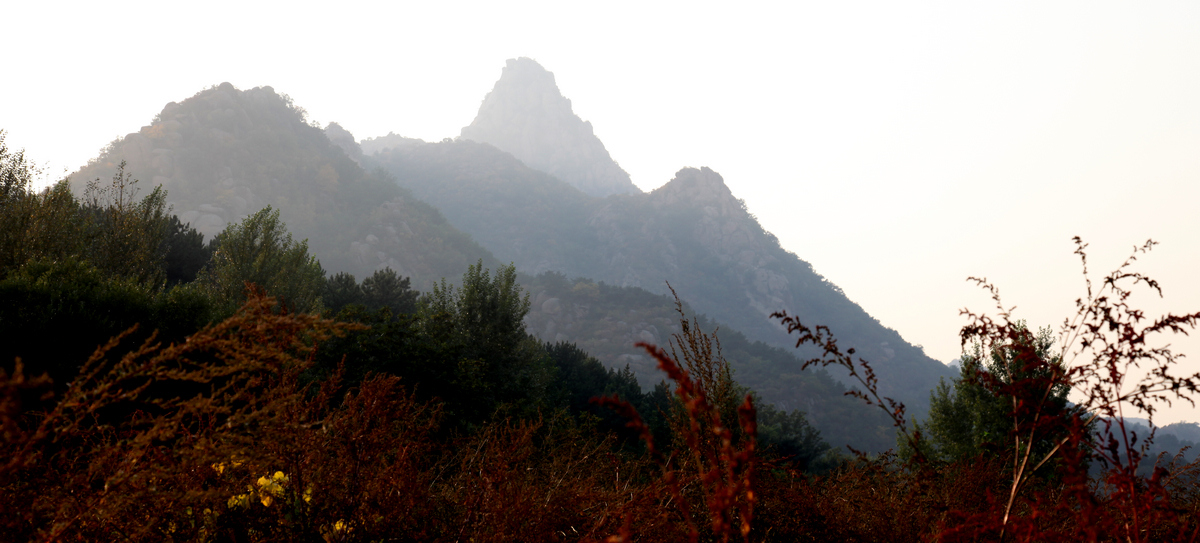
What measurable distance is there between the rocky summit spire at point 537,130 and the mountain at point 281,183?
100708 millimetres

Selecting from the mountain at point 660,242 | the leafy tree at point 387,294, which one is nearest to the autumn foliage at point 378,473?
the leafy tree at point 387,294

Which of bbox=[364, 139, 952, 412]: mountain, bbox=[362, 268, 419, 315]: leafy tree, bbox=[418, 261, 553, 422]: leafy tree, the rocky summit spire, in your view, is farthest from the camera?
the rocky summit spire

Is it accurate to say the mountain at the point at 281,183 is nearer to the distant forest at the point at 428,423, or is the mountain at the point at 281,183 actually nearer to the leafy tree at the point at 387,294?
the distant forest at the point at 428,423

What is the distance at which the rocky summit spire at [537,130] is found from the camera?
18925cm

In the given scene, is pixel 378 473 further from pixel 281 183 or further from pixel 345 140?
pixel 345 140

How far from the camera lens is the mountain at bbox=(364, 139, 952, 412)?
121m

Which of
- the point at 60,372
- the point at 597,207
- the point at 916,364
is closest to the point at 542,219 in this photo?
the point at 597,207

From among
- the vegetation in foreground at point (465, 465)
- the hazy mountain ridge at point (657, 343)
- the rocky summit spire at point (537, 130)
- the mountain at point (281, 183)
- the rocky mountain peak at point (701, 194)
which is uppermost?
the rocky summit spire at point (537, 130)

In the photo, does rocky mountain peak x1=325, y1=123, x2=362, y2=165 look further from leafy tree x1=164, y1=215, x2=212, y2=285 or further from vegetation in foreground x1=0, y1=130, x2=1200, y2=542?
vegetation in foreground x1=0, y1=130, x2=1200, y2=542

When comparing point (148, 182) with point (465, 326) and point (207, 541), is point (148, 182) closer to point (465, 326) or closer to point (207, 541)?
point (465, 326)

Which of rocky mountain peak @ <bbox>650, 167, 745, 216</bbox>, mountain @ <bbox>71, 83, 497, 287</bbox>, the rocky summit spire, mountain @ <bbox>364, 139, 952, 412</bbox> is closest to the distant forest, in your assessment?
mountain @ <bbox>71, 83, 497, 287</bbox>

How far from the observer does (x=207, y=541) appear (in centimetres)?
245

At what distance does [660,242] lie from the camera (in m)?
134

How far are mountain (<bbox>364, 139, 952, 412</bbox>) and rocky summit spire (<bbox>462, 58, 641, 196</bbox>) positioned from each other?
37533mm
